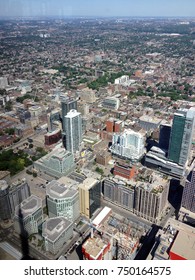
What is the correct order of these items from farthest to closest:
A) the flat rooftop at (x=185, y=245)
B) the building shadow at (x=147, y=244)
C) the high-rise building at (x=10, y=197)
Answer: the high-rise building at (x=10, y=197) < the building shadow at (x=147, y=244) < the flat rooftop at (x=185, y=245)

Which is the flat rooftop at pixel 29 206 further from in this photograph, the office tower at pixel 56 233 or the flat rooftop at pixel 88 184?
the flat rooftop at pixel 88 184

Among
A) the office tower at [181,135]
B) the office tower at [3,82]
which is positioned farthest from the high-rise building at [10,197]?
the office tower at [3,82]

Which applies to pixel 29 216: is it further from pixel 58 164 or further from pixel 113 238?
pixel 58 164

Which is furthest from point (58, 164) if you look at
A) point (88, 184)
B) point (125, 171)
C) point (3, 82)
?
point (3, 82)

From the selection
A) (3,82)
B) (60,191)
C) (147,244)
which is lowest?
(147,244)

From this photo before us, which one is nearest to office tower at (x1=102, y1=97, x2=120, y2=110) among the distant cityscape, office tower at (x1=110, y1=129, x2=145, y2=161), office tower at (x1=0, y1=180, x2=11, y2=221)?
the distant cityscape

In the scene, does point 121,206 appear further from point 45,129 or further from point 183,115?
point 45,129
